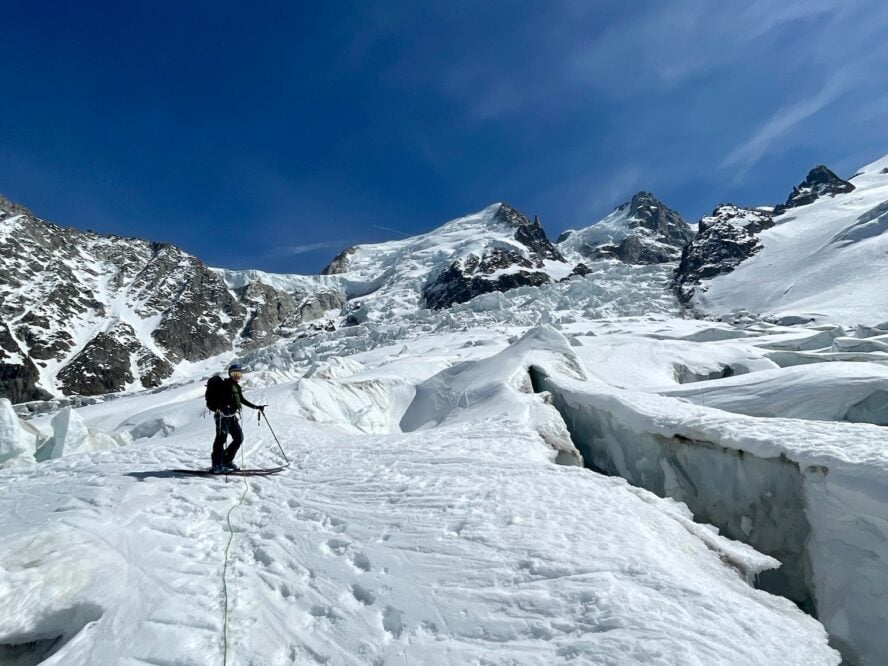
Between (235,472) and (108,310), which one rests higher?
(108,310)

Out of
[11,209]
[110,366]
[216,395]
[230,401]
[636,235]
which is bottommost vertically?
[230,401]

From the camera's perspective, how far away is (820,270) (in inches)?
2467

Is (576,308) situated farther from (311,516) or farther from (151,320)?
(151,320)

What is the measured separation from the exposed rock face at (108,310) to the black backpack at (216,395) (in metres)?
115

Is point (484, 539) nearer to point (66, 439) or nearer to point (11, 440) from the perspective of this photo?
point (66, 439)

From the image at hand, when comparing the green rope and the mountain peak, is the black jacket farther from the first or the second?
the mountain peak

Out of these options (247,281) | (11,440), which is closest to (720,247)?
(11,440)

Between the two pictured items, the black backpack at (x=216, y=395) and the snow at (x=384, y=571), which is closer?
the snow at (x=384, y=571)

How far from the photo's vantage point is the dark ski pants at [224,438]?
26.5ft

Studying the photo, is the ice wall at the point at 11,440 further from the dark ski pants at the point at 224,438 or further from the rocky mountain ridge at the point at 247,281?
the rocky mountain ridge at the point at 247,281

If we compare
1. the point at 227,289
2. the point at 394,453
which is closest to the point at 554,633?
the point at 394,453

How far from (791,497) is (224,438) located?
889 cm

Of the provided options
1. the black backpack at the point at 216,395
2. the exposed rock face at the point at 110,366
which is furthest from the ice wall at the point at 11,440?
the exposed rock face at the point at 110,366

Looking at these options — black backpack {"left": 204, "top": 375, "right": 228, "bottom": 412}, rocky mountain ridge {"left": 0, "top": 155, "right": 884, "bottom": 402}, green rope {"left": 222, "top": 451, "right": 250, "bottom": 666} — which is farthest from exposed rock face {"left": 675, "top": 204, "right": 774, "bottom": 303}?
green rope {"left": 222, "top": 451, "right": 250, "bottom": 666}
